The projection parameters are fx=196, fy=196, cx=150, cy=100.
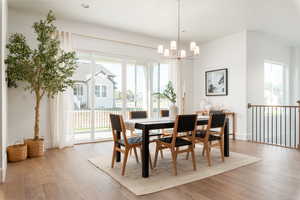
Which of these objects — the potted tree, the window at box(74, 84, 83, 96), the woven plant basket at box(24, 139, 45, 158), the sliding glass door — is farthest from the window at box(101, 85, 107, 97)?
the woven plant basket at box(24, 139, 45, 158)

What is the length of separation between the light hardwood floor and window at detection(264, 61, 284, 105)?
10.1 ft

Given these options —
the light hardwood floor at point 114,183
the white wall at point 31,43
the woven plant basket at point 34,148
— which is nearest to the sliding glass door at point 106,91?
the white wall at point 31,43

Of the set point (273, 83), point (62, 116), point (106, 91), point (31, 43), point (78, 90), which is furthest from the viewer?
point (273, 83)

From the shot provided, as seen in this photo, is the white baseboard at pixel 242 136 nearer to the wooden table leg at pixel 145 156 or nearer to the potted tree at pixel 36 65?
the wooden table leg at pixel 145 156

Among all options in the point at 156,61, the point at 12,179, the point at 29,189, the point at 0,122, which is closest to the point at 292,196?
the point at 29,189

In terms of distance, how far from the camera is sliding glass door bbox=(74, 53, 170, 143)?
4941mm

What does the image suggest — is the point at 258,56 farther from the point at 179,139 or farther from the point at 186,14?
the point at 179,139

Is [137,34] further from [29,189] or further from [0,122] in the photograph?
[29,189]

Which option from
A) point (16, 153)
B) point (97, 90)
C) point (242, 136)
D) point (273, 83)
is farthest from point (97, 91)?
point (273, 83)

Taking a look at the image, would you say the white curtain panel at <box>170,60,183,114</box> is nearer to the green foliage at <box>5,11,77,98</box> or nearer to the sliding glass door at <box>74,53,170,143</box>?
the sliding glass door at <box>74,53,170,143</box>

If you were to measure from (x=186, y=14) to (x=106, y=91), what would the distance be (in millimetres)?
2736

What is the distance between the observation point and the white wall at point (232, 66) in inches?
209

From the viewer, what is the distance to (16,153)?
3430 mm

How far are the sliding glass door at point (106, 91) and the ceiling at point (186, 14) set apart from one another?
3.29ft
